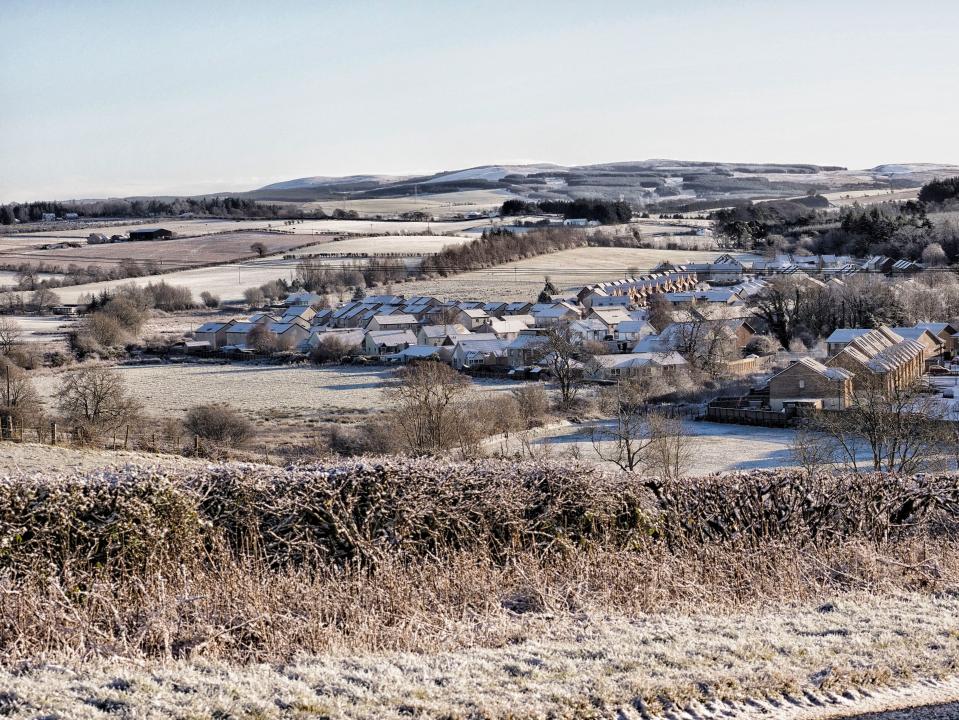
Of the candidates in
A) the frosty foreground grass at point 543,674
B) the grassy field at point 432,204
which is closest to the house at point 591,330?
the frosty foreground grass at point 543,674

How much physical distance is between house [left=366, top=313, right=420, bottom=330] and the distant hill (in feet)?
273

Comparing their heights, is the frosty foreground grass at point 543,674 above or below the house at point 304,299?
above

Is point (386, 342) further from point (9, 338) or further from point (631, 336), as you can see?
point (9, 338)

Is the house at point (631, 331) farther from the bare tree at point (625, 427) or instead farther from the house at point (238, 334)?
the house at point (238, 334)

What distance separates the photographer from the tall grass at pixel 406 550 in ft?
17.7

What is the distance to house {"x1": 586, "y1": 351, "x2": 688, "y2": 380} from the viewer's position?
38656 millimetres

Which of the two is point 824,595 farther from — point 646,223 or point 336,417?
point 646,223

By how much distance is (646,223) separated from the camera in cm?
10850

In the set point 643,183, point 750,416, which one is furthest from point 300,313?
point 643,183

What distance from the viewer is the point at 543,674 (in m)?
4.77

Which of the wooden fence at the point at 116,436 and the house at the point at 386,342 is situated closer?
the wooden fence at the point at 116,436

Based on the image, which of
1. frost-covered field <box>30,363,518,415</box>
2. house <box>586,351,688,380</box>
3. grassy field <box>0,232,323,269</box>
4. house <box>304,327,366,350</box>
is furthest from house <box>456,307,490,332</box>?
grassy field <box>0,232,323,269</box>

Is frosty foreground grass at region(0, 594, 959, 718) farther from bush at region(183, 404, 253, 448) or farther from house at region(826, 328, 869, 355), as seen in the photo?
house at region(826, 328, 869, 355)

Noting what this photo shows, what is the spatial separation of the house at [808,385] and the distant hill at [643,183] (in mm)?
106669
